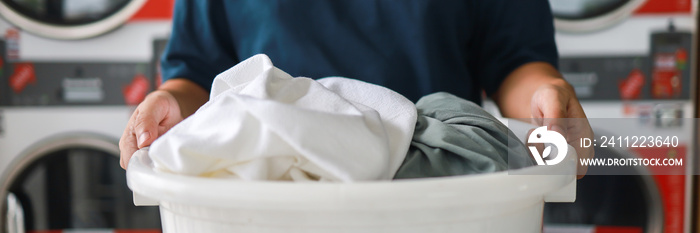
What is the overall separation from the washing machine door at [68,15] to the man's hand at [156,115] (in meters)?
0.69

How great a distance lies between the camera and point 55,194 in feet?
4.11

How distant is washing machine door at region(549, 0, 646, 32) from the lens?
1170mm

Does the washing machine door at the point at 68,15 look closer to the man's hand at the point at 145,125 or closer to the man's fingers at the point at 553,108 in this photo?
the man's hand at the point at 145,125

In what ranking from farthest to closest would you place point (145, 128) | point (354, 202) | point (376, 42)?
point (376, 42), point (145, 128), point (354, 202)

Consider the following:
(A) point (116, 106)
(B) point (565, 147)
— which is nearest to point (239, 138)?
(B) point (565, 147)

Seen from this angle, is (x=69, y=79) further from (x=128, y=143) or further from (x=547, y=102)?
(x=547, y=102)

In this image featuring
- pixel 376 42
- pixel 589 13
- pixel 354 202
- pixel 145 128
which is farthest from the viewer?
pixel 589 13

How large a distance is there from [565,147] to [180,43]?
0.48 meters

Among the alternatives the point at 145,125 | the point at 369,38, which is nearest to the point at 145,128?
the point at 145,125

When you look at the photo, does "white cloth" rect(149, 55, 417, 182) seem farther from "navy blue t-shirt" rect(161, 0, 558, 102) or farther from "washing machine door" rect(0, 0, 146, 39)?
"washing machine door" rect(0, 0, 146, 39)

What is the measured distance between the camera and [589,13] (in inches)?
46.7

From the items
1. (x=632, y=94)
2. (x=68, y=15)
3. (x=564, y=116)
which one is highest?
(x=68, y=15)

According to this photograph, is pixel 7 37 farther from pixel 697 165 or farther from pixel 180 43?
pixel 697 165

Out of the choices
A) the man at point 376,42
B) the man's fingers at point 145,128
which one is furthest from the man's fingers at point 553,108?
the man's fingers at point 145,128
